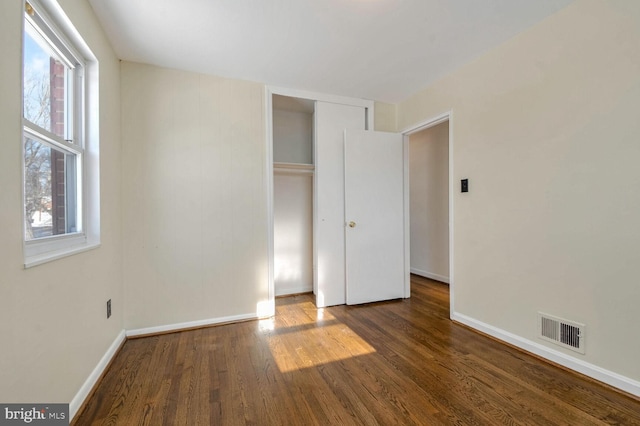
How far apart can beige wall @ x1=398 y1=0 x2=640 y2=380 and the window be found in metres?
3.00

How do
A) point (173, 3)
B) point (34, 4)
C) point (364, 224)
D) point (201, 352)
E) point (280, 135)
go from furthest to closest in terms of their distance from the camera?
point (280, 135) < point (364, 224) < point (201, 352) < point (173, 3) < point (34, 4)

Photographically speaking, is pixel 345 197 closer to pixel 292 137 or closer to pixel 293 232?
pixel 293 232

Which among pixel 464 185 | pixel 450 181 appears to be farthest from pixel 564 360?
pixel 450 181

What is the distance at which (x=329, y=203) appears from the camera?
325cm

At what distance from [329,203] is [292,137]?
1.09 meters

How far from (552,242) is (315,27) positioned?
2.34 metres

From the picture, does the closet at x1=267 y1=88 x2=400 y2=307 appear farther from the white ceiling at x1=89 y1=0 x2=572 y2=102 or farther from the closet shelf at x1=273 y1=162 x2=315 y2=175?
the white ceiling at x1=89 y1=0 x2=572 y2=102

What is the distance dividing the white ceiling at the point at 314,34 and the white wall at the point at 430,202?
1.70 meters

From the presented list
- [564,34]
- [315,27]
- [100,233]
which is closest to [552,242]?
[564,34]

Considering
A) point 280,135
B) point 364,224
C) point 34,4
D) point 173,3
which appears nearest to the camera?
point 34,4

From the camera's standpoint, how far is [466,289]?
2650mm

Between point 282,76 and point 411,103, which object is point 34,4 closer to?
point 282,76

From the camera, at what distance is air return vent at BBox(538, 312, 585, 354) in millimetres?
1835

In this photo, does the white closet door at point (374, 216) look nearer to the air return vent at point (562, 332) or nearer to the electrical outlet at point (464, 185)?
the electrical outlet at point (464, 185)
